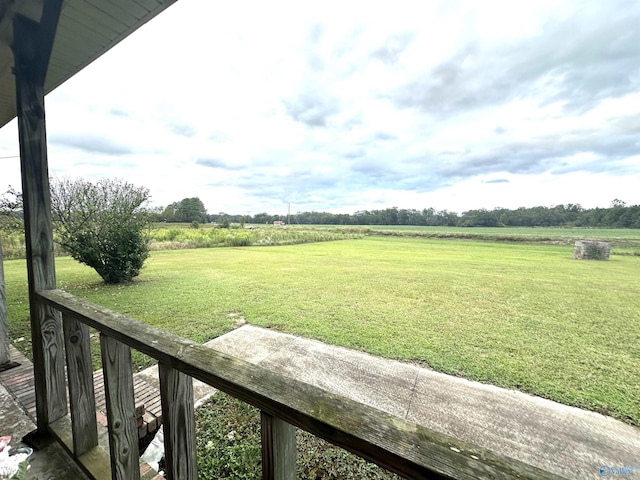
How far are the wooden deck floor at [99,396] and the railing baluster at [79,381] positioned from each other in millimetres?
448

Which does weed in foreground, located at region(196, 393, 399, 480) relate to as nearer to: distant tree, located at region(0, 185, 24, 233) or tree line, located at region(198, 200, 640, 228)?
distant tree, located at region(0, 185, 24, 233)

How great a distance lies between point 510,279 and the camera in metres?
8.09

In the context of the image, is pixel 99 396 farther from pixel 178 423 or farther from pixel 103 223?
pixel 103 223

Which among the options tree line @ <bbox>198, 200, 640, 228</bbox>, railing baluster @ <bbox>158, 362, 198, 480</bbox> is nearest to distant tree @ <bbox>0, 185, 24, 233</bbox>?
railing baluster @ <bbox>158, 362, 198, 480</bbox>

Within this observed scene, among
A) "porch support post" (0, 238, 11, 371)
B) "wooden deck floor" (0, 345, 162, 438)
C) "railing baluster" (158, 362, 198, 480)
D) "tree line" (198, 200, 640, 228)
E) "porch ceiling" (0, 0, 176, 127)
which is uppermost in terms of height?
"porch ceiling" (0, 0, 176, 127)

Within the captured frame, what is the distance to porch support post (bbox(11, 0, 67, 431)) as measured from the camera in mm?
1312

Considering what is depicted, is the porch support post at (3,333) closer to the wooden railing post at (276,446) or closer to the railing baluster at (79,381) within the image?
the railing baluster at (79,381)

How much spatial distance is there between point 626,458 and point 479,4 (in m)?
5.55

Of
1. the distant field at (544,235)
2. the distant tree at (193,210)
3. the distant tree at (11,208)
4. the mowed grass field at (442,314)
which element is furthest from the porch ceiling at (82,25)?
the distant field at (544,235)

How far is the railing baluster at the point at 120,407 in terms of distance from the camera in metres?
0.97

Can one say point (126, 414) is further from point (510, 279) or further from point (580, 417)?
point (510, 279)

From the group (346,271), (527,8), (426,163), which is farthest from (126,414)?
(426,163)

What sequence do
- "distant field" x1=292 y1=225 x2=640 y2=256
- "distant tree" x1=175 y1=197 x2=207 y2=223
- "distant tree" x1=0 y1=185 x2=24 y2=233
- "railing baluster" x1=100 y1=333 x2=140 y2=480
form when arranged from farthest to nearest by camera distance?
1. "distant tree" x1=175 y1=197 x2=207 y2=223
2. "distant field" x1=292 y1=225 x2=640 y2=256
3. "distant tree" x1=0 y1=185 x2=24 y2=233
4. "railing baluster" x1=100 y1=333 x2=140 y2=480

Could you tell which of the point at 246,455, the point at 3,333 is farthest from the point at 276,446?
the point at 3,333
